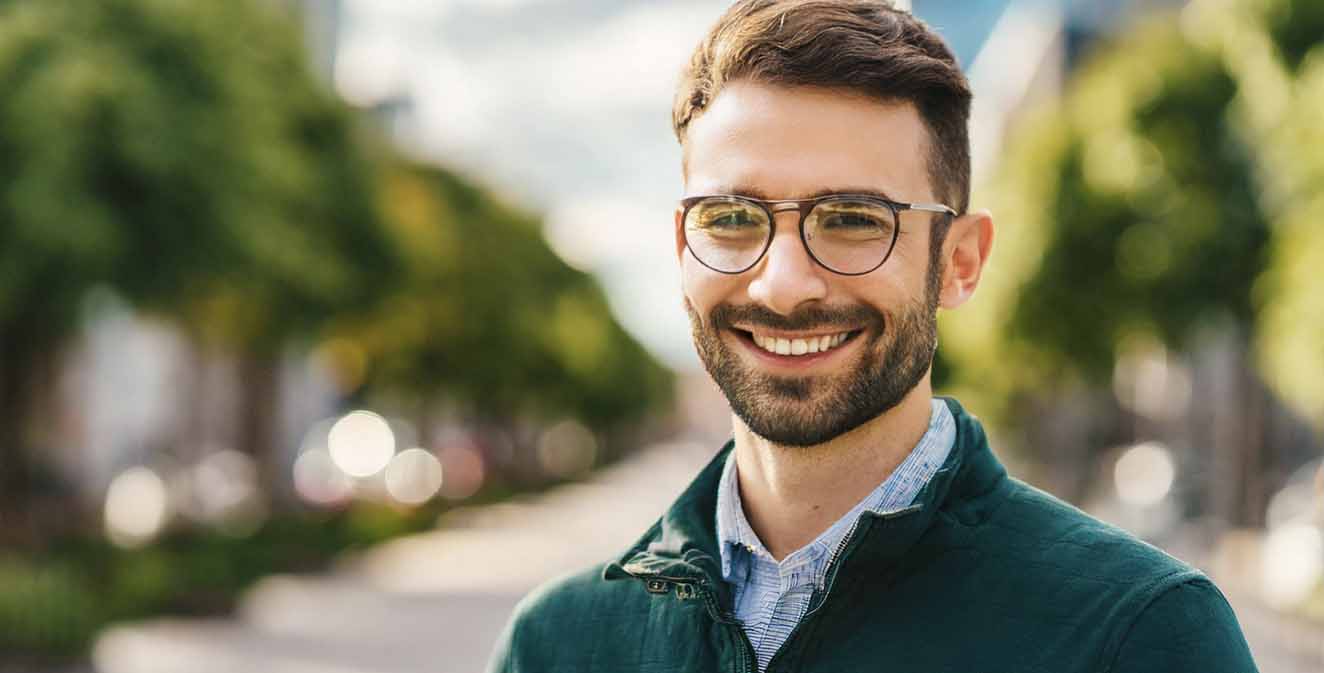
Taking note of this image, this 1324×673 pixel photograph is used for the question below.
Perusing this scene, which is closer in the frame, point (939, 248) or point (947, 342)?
point (939, 248)

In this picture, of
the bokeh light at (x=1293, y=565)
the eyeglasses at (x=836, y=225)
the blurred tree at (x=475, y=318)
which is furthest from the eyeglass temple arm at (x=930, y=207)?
the blurred tree at (x=475, y=318)

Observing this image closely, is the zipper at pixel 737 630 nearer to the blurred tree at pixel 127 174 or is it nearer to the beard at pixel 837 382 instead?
the beard at pixel 837 382

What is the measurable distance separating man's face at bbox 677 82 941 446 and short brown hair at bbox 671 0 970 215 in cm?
2

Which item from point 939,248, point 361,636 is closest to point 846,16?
point 939,248

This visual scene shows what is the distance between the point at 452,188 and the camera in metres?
33.8

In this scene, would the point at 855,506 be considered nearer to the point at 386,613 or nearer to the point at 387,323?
the point at 386,613

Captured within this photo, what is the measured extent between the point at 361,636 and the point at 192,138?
5.70 metres

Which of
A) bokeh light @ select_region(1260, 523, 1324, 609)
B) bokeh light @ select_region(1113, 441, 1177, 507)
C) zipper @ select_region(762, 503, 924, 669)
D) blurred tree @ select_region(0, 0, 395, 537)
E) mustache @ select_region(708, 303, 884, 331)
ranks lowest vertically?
bokeh light @ select_region(1113, 441, 1177, 507)

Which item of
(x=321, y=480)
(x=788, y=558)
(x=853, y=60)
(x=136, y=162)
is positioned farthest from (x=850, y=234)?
(x=321, y=480)

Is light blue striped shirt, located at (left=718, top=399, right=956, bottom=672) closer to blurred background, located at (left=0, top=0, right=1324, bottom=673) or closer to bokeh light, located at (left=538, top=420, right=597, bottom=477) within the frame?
blurred background, located at (left=0, top=0, right=1324, bottom=673)

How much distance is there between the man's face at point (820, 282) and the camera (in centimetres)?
191

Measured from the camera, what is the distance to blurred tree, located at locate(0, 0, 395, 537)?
403 inches

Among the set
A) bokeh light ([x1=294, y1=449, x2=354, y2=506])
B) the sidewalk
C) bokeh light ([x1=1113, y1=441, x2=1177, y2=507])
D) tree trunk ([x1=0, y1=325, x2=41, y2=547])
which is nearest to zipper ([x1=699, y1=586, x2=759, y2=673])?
the sidewalk

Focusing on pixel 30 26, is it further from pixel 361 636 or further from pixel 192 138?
pixel 361 636
